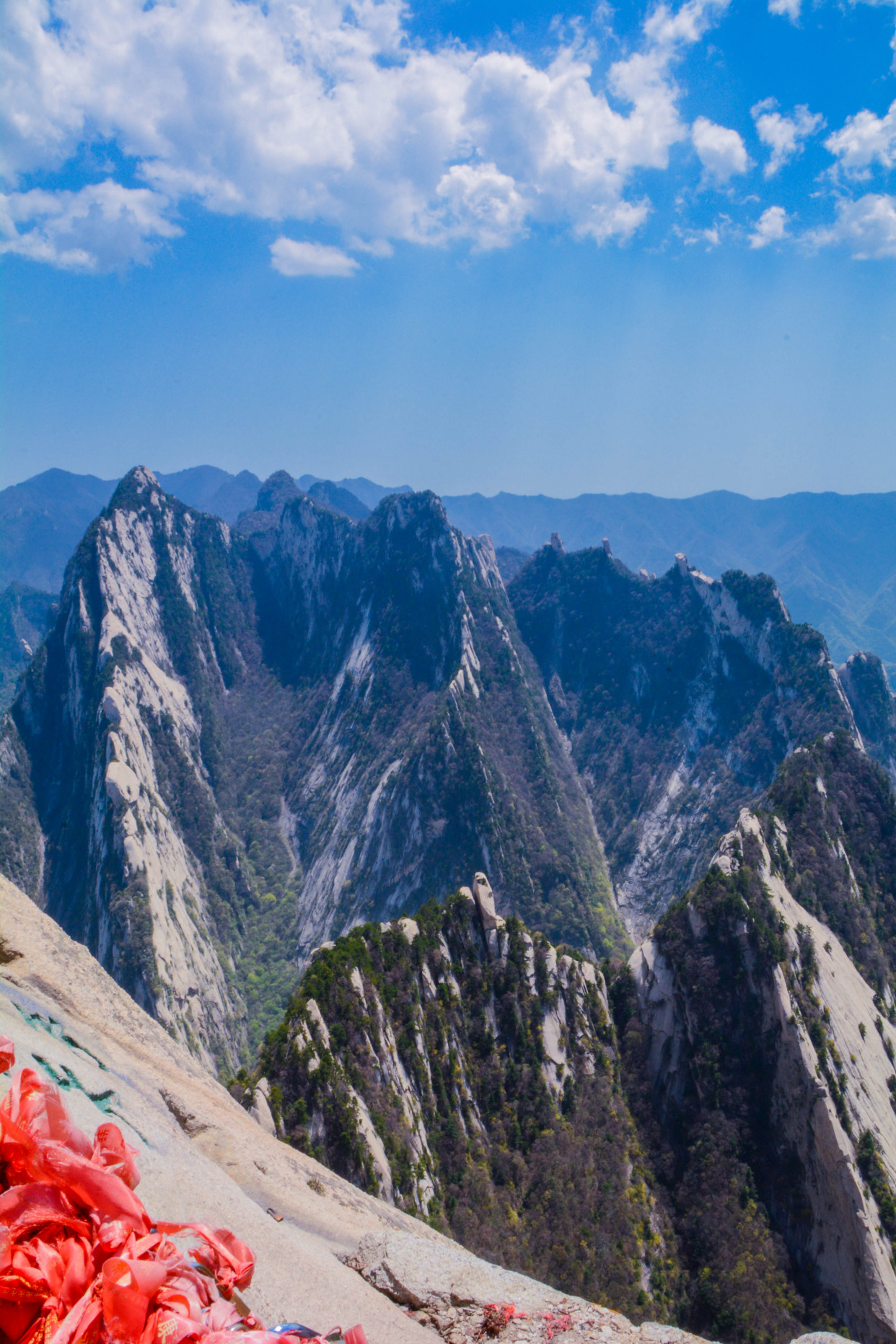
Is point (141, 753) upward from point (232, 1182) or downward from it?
downward

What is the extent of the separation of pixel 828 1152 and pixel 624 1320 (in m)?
38.7

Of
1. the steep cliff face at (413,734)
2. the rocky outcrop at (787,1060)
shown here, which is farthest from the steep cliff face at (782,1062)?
the steep cliff face at (413,734)

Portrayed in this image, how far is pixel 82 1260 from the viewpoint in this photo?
6402 mm

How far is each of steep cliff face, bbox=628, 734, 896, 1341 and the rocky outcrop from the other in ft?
0.33

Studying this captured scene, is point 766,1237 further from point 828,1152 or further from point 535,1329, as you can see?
point 535,1329

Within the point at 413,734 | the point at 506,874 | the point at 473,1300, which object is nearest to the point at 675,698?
the point at 413,734

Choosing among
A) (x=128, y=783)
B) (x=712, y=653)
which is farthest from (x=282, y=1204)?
(x=712, y=653)

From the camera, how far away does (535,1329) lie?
11664mm

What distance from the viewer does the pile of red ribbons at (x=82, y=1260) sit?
6129 mm

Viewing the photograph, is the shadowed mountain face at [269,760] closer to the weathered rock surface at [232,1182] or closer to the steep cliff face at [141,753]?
the steep cliff face at [141,753]

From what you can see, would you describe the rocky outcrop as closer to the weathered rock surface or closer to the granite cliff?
the weathered rock surface

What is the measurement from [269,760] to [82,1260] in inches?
5854

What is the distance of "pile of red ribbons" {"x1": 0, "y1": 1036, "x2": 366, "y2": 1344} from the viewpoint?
20.1 feet

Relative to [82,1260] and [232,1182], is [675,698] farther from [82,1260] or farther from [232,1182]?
[82,1260]
